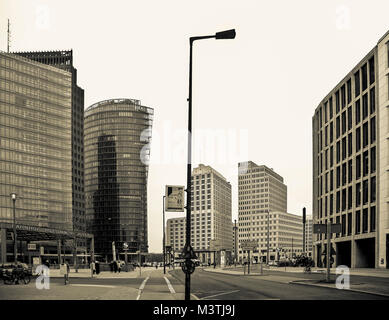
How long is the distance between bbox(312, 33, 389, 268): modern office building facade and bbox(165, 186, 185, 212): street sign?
50.3 meters

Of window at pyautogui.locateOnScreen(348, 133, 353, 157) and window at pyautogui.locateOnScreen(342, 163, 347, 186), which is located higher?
window at pyautogui.locateOnScreen(348, 133, 353, 157)

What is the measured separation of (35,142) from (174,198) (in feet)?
423

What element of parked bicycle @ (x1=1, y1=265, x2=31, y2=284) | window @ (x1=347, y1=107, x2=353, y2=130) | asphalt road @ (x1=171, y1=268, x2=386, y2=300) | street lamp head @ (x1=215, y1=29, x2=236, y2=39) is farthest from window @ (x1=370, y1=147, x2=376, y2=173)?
street lamp head @ (x1=215, y1=29, x2=236, y2=39)

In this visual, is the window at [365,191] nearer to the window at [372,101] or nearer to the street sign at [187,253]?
the window at [372,101]

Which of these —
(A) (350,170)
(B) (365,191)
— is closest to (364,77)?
(A) (350,170)

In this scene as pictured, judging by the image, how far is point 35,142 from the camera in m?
137

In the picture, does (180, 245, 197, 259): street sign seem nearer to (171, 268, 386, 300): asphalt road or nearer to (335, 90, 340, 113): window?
(171, 268, 386, 300): asphalt road

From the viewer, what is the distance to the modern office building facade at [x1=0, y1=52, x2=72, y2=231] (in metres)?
128

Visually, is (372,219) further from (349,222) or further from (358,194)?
(349,222)

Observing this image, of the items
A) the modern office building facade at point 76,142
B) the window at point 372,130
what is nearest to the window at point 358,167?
the window at point 372,130

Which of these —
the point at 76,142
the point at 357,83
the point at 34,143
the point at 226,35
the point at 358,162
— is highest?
the point at 76,142
